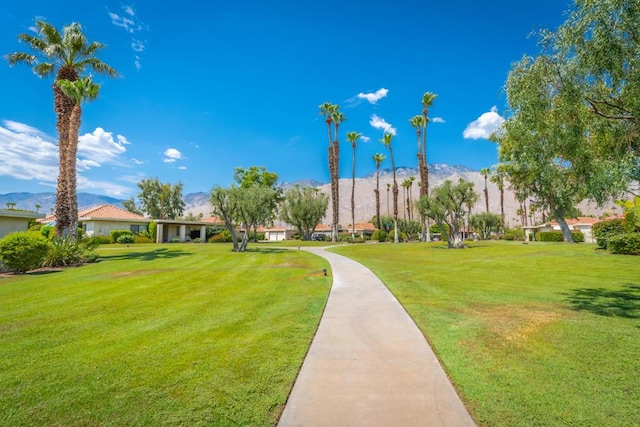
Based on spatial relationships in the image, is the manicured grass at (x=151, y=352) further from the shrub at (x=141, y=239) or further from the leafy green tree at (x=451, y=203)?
the shrub at (x=141, y=239)

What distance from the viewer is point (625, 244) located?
711 inches

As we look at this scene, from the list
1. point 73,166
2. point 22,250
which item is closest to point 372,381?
point 22,250

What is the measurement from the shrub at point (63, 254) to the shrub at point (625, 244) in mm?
29241

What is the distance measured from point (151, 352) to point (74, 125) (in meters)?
21.9

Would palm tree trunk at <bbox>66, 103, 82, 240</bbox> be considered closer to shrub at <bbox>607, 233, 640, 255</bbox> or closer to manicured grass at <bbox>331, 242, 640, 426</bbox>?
manicured grass at <bbox>331, 242, 640, 426</bbox>

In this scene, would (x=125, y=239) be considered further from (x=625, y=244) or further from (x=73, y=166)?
(x=625, y=244)

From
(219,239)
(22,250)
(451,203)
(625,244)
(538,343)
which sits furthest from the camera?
(219,239)

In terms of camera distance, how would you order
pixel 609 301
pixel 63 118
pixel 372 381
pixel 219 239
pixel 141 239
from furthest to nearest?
pixel 219 239 → pixel 141 239 → pixel 63 118 → pixel 609 301 → pixel 372 381

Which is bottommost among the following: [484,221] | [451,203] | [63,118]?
[484,221]

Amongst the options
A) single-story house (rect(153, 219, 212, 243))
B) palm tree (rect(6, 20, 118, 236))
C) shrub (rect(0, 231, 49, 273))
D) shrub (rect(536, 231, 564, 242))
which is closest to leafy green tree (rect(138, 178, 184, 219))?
single-story house (rect(153, 219, 212, 243))

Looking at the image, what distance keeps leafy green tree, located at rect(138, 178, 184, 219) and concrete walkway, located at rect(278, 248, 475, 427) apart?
73119mm

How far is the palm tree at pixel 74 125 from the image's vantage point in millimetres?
20672

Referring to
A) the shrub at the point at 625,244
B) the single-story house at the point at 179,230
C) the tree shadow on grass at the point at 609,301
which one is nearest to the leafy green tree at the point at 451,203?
the shrub at the point at 625,244

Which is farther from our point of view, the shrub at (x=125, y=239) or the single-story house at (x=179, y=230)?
the single-story house at (x=179, y=230)
